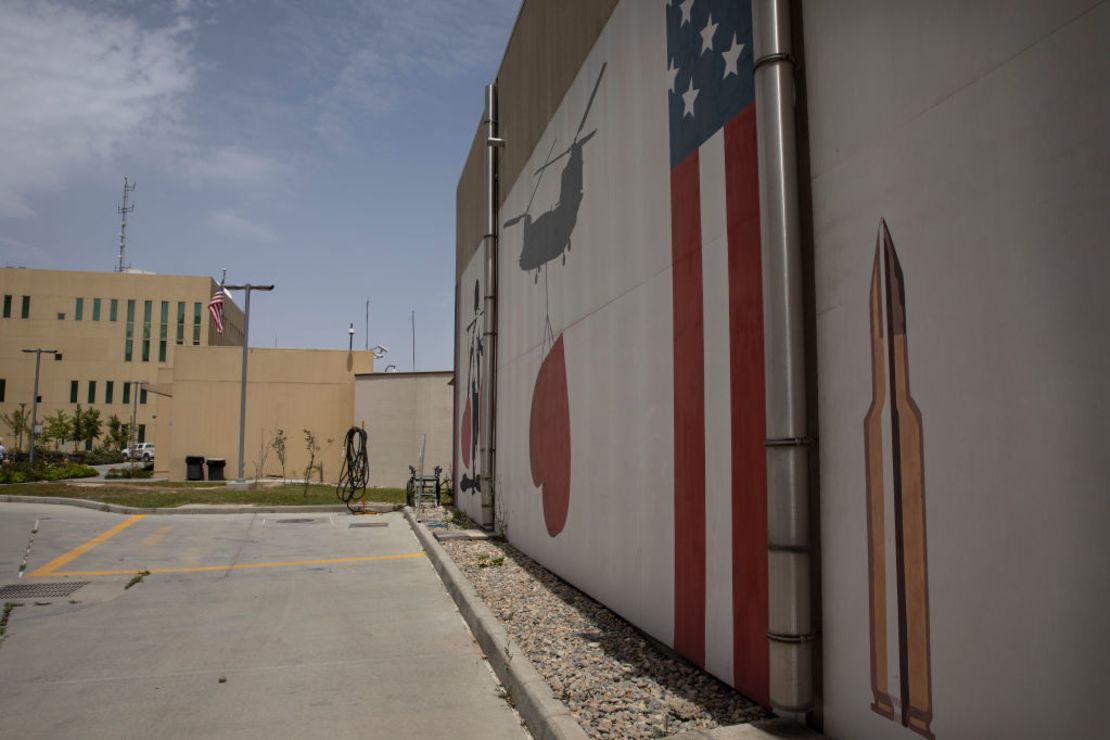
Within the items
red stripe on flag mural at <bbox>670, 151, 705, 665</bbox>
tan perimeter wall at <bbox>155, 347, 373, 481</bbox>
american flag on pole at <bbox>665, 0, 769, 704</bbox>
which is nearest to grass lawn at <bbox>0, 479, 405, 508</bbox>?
tan perimeter wall at <bbox>155, 347, 373, 481</bbox>

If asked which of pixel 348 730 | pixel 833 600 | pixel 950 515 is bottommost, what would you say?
pixel 348 730

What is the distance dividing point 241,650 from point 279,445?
2688 cm

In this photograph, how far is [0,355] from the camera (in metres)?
64.9

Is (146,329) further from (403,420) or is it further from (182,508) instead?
(182,508)

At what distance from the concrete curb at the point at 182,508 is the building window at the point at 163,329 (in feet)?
172

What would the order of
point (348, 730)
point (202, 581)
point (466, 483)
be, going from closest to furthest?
point (348, 730) < point (202, 581) < point (466, 483)

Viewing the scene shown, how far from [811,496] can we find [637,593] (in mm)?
2606

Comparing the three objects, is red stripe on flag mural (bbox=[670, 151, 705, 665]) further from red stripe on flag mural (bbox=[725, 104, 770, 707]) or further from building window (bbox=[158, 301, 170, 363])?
building window (bbox=[158, 301, 170, 363])

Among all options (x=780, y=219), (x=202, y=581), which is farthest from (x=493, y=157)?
(x=780, y=219)

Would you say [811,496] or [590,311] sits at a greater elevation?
[590,311]

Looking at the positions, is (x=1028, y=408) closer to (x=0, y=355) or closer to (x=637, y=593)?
(x=637, y=593)

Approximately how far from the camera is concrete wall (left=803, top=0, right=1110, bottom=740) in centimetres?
246

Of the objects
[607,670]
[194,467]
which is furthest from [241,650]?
[194,467]

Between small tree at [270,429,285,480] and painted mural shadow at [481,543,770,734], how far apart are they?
26.9m
